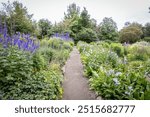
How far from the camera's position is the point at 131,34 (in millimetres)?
22750

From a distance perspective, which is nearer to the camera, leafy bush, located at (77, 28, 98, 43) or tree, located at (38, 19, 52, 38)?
tree, located at (38, 19, 52, 38)

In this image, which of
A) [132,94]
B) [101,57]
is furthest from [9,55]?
[101,57]

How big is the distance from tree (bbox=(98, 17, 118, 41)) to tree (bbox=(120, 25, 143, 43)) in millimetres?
3248

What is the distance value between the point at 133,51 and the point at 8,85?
699 cm

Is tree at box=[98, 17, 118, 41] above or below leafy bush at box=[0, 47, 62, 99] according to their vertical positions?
above

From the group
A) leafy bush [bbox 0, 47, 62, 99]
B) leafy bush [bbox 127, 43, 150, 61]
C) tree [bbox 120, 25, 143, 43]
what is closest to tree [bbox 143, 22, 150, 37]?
tree [bbox 120, 25, 143, 43]

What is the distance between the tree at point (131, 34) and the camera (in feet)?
74.9

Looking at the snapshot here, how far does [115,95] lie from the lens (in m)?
3.39

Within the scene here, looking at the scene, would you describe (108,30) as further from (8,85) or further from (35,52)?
(8,85)

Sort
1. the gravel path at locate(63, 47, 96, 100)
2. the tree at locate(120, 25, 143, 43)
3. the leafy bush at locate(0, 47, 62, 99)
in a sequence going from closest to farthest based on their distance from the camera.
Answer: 1. the leafy bush at locate(0, 47, 62, 99)
2. the gravel path at locate(63, 47, 96, 100)
3. the tree at locate(120, 25, 143, 43)

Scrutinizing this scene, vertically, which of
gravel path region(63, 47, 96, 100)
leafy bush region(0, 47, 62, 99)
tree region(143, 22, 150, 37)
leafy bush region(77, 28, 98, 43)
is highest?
tree region(143, 22, 150, 37)

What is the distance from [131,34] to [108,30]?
4.17 m

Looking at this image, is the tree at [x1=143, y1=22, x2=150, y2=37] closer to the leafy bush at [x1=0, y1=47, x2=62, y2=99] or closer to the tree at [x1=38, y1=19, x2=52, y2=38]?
the tree at [x1=38, y1=19, x2=52, y2=38]

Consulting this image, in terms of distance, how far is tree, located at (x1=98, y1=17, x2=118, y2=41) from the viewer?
19.6 m
